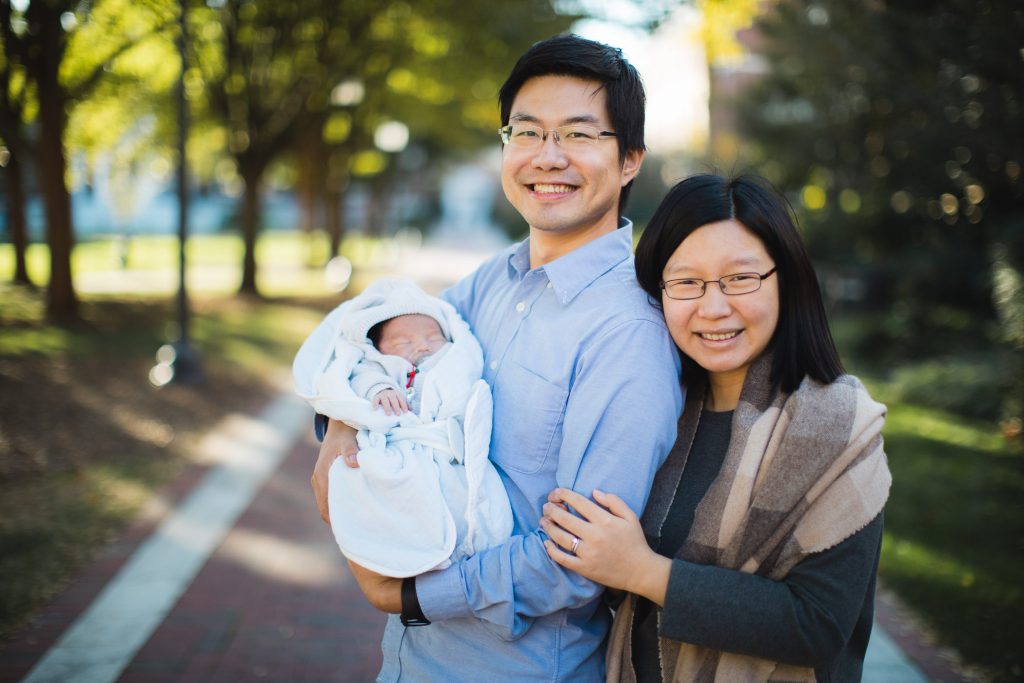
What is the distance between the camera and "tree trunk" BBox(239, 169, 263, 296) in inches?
671

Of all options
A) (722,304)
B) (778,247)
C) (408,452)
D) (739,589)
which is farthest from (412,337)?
(739,589)

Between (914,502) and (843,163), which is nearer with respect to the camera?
(914,502)

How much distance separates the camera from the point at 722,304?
78.0 inches

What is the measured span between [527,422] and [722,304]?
563mm

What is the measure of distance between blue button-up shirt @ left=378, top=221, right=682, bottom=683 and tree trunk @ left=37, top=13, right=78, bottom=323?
10.7 m

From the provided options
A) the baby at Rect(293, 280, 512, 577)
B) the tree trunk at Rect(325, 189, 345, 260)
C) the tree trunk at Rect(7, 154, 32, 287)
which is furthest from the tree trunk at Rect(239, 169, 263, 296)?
the baby at Rect(293, 280, 512, 577)

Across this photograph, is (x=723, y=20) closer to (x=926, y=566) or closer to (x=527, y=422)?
(x=926, y=566)

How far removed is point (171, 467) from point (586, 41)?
5712mm

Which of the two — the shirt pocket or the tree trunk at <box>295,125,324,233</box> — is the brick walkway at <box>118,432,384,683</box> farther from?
the tree trunk at <box>295,125,324,233</box>

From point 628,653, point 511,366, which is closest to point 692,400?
point 511,366

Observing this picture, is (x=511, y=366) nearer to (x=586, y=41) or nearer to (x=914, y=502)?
(x=586, y=41)

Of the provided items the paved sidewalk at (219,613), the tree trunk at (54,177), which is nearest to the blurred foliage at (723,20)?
the paved sidewalk at (219,613)

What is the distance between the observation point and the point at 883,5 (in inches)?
326

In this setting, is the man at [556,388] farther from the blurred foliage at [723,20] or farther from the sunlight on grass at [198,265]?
the sunlight on grass at [198,265]
